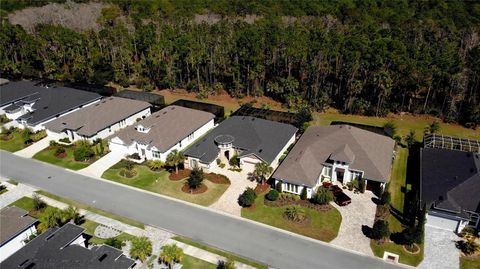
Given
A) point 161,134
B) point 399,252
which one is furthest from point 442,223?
point 161,134

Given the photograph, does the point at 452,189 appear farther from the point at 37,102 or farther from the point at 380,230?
the point at 37,102

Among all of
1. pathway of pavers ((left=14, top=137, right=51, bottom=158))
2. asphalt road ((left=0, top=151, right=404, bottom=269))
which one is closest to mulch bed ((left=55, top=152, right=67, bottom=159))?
asphalt road ((left=0, top=151, right=404, bottom=269))

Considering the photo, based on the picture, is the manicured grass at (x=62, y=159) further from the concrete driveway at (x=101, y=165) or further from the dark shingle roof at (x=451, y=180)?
the dark shingle roof at (x=451, y=180)

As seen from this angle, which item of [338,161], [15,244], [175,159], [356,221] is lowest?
[356,221]

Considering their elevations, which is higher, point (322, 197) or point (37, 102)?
point (37, 102)

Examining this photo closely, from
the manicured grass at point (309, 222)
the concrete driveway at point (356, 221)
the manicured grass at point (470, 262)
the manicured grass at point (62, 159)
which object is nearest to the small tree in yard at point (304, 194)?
the manicured grass at point (309, 222)

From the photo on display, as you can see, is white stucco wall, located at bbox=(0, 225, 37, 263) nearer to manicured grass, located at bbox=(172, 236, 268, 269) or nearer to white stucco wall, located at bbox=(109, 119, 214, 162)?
manicured grass, located at bbox=(172, 236, 268, 269)
